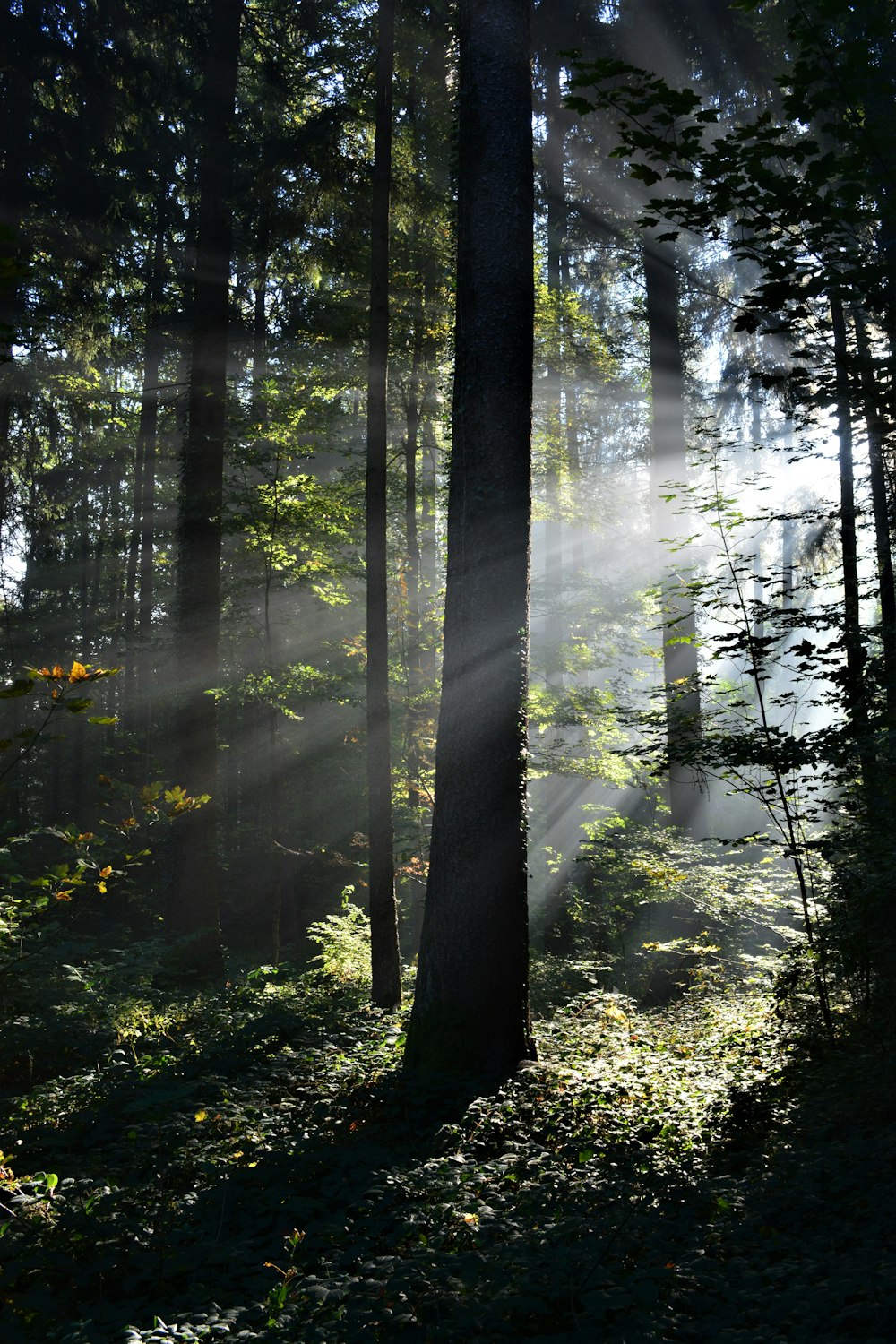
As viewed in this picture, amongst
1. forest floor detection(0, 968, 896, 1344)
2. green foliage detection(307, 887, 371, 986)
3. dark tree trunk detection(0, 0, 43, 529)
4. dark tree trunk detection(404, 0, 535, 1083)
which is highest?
dark tree trunk detection(0, 0, 43, 529)

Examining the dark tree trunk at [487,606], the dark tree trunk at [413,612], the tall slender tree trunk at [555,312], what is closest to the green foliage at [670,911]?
→ the dark tree trunk at [487,606]

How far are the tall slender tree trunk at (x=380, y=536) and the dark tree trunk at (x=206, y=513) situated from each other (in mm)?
2448

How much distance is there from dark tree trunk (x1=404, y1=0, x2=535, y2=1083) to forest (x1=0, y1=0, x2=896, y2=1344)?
0.03m

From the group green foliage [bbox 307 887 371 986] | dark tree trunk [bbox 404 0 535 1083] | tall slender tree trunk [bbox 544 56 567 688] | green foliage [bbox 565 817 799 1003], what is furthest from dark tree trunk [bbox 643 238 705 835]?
dark tree trunk [bbox 404 0 535 1083]

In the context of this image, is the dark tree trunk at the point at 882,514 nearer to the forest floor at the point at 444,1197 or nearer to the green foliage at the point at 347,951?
the forest floor at the point at 444,1197

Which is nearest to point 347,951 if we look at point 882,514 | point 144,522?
point 882,514

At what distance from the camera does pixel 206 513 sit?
11.1 m

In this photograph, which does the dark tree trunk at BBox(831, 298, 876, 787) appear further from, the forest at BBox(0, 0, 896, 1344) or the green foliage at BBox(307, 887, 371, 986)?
the green foliage at BBox(307, 887, 371, 986)

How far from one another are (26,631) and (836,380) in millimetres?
21200

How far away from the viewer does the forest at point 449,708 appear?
3758 mm

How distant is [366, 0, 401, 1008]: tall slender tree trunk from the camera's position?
9.02 meters

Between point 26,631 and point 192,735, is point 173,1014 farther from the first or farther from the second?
point 26,631

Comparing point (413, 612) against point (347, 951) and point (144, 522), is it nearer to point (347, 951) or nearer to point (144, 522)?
point (347, 951)

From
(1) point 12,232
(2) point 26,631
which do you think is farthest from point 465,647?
(2) point 26,631
